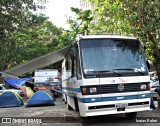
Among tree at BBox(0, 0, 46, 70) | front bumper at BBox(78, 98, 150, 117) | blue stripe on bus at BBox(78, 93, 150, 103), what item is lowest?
front bumper at BBox(78, 98, 150, 117)

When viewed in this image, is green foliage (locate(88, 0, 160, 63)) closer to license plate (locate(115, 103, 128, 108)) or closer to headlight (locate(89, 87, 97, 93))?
license plate (locate(115, 103, 128, 108))

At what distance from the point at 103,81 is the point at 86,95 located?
687 mm

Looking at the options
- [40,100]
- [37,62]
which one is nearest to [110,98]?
[37,62]

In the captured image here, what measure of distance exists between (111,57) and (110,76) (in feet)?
2.54

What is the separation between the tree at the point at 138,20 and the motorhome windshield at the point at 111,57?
295 centimetres

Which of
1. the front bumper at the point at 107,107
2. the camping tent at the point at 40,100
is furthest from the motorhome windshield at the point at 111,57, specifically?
the camping tent at the point at 40,100

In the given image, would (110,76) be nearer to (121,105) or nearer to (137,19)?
(121,105)

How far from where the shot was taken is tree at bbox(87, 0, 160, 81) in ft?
40.4

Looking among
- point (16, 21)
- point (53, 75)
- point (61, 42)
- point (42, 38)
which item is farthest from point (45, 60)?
point (42, 38)

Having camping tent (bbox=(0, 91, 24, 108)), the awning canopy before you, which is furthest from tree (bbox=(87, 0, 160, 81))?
camping tent (bbox=(0, 91, 24, 108))

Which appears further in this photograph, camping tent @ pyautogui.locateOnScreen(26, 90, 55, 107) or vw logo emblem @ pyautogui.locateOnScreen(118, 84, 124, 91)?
camping tent @ pyautogui.locateOnScreen(26, 90, 55, 107)

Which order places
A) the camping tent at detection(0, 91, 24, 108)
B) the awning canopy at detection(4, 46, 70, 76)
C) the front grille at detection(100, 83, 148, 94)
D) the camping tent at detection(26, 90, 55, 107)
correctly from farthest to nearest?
the camping tent at detection(0, 91, 24, 108) → the camping tent at detection(26, 90, 55, 107) → the awning canopy at detection(4, 46, 70, 76) → the front grille at detection(100, 83, 148, 94)

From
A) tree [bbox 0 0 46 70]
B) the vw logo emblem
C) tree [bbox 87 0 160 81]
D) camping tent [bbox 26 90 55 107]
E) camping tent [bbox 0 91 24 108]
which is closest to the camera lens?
tree [bbox 0 0 46 70]

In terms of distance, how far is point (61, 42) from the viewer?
3378 centimetres
